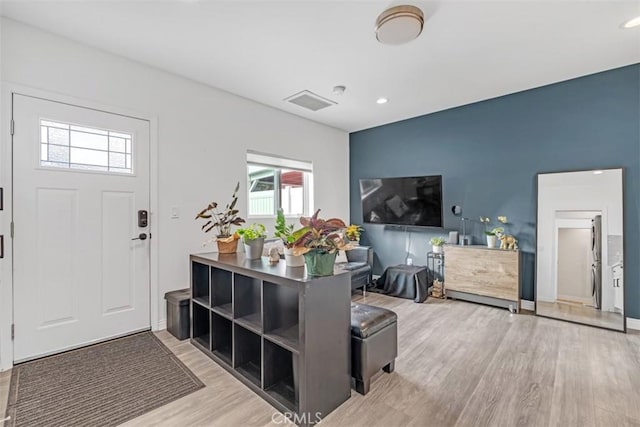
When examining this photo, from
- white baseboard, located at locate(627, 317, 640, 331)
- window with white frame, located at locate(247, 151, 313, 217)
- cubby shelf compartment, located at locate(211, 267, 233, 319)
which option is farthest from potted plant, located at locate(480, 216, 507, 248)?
cubby shelf compartment, located at locate(211, 267, 233, 319)

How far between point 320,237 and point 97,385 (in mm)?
1878

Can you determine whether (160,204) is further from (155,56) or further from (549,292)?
(549,292)

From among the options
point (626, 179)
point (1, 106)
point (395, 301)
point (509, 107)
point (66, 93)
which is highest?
point (509, 107)

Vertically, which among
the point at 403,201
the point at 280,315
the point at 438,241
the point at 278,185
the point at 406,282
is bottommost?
the point at 406,282

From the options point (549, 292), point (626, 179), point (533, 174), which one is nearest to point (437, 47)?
point (533, 174)

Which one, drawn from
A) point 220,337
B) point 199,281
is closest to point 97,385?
point 220,337

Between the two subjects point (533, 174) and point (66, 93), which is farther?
point (533, 174)

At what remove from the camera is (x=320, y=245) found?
1.76m

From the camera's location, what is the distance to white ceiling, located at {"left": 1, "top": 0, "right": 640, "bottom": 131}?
2.15 m

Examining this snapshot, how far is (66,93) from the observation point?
250cm

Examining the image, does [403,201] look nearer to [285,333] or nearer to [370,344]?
[370,344]

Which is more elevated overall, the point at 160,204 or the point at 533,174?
the point at 533,174

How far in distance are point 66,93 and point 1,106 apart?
1.42 ft

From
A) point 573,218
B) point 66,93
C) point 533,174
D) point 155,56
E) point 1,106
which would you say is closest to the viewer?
point 1,106
